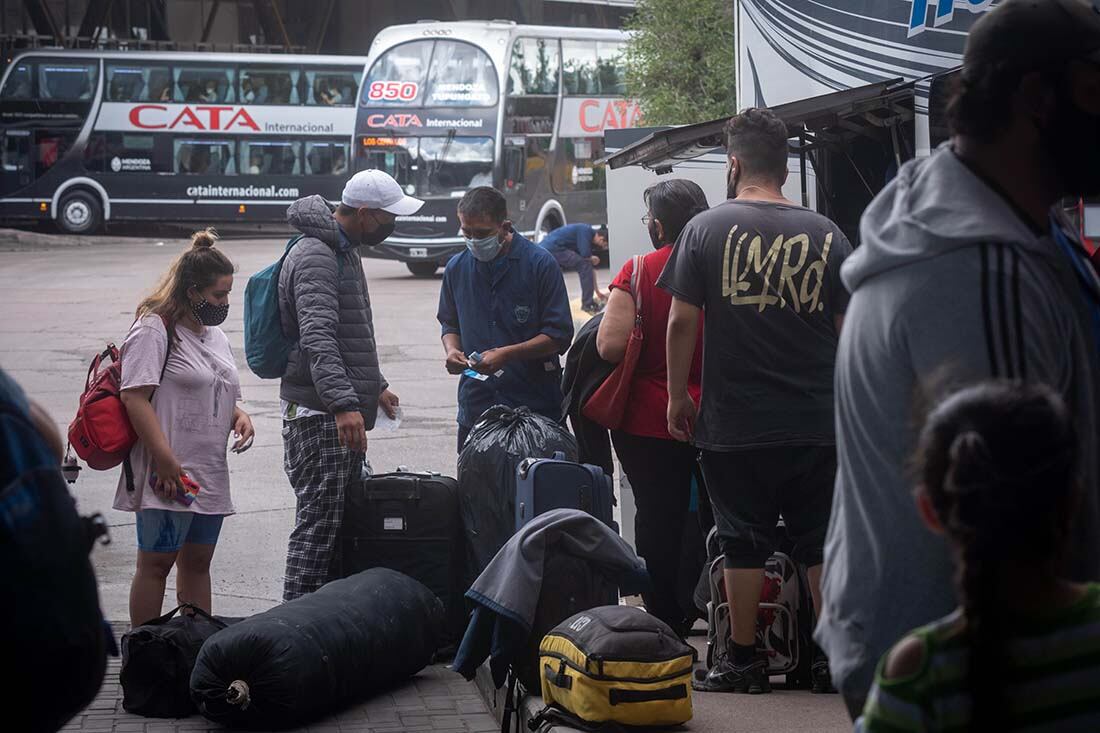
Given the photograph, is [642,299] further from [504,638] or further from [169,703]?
[169,703]

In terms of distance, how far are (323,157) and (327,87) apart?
1.63 m

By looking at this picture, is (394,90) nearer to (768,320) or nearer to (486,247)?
(486,247)

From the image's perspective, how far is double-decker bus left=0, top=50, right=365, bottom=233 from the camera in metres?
33.2

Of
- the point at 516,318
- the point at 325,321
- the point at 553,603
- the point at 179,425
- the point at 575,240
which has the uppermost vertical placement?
the point at 325,321

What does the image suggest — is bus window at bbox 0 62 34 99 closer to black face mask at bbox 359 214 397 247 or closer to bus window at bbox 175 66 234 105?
bus window at bbox 175 66 234 105

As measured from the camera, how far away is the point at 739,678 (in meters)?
5.03

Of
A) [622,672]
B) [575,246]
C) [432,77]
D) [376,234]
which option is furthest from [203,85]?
[622,672]

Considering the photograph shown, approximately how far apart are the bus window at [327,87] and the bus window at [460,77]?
5841 millimetres

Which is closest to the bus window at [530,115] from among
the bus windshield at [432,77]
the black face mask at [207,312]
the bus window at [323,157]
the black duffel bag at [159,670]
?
the bus windshield at [432,77]

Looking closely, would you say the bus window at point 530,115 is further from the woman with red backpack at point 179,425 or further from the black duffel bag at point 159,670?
the black duffel bag at point 159,670

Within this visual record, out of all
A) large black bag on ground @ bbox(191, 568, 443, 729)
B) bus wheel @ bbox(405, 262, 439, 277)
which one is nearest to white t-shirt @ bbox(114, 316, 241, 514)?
large black bag on ground @ bbox(191, 568, 443, 729)

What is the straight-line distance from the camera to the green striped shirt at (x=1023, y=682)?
184cm

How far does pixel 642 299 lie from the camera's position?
5656 mm

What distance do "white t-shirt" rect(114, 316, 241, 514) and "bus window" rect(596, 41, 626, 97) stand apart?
2669 cm
